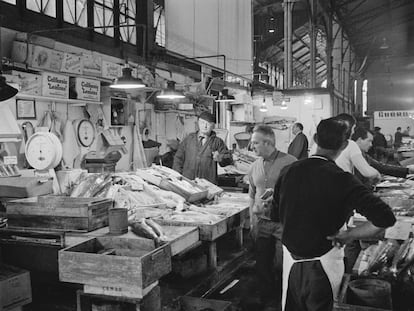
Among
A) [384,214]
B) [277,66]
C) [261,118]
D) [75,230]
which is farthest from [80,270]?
[277,66]

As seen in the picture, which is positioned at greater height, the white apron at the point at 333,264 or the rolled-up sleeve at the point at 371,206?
the rolled-up sleeve at the point at 371,206

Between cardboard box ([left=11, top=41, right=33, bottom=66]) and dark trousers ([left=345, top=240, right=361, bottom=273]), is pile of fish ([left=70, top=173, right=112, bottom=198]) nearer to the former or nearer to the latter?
cardboard box ([left=11, top=41, right=33, bottom=66])

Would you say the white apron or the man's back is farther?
the white apron

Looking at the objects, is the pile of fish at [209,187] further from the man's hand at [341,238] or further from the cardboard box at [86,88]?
the man's hand at [341,238]

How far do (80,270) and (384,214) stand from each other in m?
1.99

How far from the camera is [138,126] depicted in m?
8.58

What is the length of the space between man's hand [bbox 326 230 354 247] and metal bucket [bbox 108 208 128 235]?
176cm

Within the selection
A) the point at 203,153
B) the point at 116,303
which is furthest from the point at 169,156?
the point at 116,303

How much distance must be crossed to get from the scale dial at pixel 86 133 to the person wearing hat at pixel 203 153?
1.60 meters

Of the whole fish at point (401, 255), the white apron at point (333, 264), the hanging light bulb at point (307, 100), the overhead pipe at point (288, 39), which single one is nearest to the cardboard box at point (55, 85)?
the white apron at point (333, 264)

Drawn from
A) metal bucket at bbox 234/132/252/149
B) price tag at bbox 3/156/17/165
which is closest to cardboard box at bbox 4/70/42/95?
price tag at bbox 3/156/17/165

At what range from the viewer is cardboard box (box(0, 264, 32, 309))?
387 cm

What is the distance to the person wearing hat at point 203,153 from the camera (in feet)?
19.6

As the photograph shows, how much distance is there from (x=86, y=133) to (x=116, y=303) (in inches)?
167
